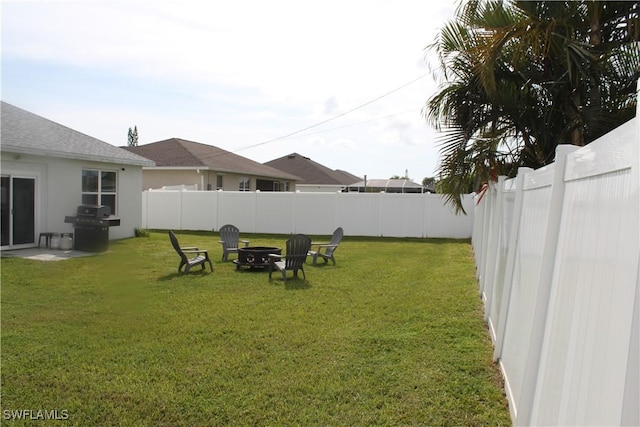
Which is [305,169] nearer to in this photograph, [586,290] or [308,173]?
[308,173]

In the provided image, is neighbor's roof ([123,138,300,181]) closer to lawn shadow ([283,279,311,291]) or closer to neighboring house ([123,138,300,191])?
neighboring house ([123,138,300,191])

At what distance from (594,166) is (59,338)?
19.7 ft

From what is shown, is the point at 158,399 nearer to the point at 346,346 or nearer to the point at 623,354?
the point at 346,346

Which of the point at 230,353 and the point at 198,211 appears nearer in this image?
the point at 230,353

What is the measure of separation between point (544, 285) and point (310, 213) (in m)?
18.8

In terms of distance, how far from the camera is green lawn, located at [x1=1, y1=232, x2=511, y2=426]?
3.84 metres

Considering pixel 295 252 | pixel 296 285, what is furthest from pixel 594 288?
pixel 295 252

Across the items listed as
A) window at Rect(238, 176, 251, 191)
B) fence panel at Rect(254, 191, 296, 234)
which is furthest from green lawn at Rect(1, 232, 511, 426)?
window at Rect(238, 176, 251, 191)

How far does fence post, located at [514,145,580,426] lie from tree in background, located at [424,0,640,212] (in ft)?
13.3

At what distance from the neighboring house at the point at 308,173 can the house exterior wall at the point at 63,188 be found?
25015mm

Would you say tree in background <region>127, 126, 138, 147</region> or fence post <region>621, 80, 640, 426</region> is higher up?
tree in background <region>127, 126, 138, 147</region>

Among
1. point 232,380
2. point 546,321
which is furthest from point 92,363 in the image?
point 546,321

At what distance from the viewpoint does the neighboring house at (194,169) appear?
2436cm

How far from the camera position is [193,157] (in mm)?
24953
